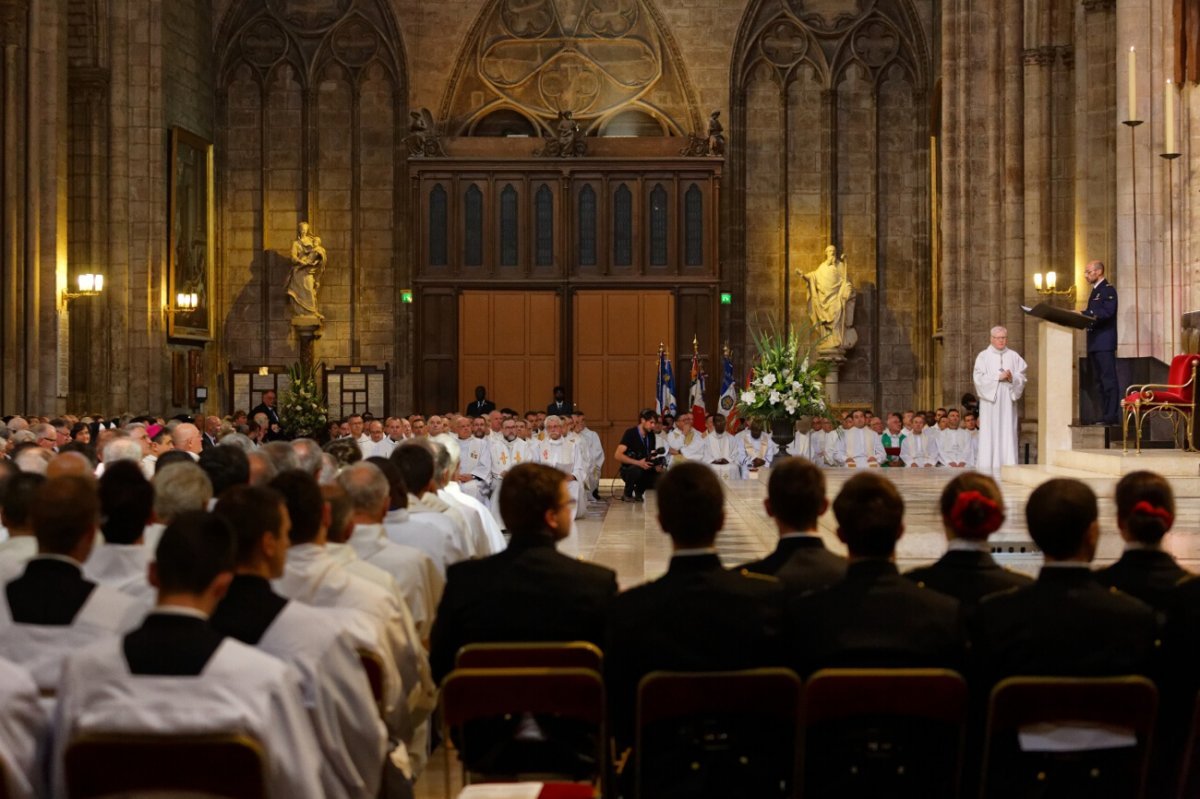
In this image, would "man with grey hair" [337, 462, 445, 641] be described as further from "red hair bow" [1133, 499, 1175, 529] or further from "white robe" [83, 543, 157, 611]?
"red hair bow" [1133, 499, 1175, 529]

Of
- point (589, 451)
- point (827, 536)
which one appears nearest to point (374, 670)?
point (827, 536)

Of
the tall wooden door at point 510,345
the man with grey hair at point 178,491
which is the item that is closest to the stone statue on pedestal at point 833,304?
the tall wooden door at point 510,345

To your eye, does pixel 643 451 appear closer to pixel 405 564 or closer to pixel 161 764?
pixel 405 564

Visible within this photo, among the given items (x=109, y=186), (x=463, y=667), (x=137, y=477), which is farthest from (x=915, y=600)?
(x=109, y=186)

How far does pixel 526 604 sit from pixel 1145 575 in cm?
186

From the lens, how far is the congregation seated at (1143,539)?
4586 mm

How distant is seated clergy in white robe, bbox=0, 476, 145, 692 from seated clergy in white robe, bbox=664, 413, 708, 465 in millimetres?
17086

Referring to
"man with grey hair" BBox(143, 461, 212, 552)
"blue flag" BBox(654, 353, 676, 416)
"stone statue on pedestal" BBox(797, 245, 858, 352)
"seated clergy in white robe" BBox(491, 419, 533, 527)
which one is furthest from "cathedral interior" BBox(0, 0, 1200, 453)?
"man with grey hair" BBox(143, 461, 212, 552)

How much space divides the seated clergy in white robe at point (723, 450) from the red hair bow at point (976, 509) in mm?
16417

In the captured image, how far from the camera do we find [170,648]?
3479 millimetres

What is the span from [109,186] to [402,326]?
593 cm

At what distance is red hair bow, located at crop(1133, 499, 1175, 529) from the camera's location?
4.64 metres

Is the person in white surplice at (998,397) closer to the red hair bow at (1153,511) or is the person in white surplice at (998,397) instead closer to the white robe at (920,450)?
the white robe at (920,450)

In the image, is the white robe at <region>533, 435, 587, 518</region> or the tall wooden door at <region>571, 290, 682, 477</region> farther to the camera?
the tall wooden door at <region>571, 290, 682, 477</region>
